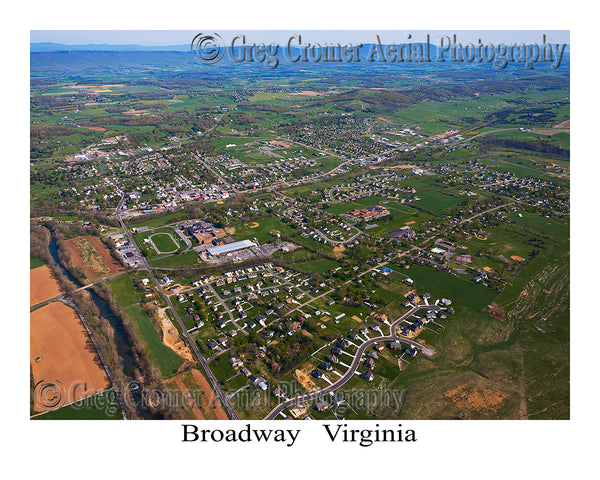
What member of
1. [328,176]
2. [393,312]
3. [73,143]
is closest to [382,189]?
[328,176]

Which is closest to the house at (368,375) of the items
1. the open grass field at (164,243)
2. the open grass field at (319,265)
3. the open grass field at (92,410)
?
the open grass field at (319,265)

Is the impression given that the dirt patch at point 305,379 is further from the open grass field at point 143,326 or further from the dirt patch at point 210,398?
the open grass field at point 143,326

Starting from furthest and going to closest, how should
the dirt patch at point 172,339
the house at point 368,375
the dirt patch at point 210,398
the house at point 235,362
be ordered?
the dirt patch at point 172,339 → the house at point 235,362 → the house at point 368,375 → the dirt patch at point 210,398

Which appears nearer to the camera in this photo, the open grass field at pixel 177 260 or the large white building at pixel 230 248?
the open grass field at pixel 177 260

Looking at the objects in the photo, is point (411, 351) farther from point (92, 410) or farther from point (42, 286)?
point (42, 286)

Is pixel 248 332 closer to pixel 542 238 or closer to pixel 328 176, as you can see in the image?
pixel 542 238

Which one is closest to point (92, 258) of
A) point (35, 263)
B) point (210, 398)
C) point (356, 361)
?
point (35, 263)
